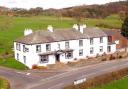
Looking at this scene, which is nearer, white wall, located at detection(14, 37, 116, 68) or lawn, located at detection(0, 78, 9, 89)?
lawn, located at detection(0, 78, 9, 89)

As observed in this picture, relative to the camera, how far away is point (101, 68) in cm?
6538

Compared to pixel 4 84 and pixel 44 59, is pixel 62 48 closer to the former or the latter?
pixel 44 59

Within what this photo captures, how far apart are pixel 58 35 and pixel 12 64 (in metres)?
11.5

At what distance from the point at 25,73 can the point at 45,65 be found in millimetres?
6476

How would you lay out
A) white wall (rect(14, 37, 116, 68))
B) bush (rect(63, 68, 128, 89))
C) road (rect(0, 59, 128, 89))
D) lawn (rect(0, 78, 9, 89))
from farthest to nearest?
1. white wall (rect(14, 37, 116, 68))
2. road (rect(0, 59, 128, 89))
3. lawn (rect(0, 78, 9, 89))
4. bush (rect(63, 68, 128, 89))

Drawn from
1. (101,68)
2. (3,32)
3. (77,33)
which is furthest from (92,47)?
(3,32)

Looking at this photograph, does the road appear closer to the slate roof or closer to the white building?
the white building

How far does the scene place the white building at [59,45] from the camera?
226 feet

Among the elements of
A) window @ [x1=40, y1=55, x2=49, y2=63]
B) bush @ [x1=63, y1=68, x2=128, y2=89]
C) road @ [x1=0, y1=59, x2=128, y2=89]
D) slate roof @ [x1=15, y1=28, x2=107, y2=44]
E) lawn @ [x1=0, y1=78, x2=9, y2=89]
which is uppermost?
slate roof @ [x1=15, y1=28, x2=107, y2=44]

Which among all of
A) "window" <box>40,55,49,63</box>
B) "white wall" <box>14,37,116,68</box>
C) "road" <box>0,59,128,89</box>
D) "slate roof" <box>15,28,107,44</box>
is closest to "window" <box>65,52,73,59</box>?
"white wall" <box>14,37,116,68</box>

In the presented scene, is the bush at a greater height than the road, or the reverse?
the bush

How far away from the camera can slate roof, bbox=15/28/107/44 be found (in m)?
69.8

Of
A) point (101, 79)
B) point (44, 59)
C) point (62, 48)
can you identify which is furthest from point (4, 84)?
point (62, 48)

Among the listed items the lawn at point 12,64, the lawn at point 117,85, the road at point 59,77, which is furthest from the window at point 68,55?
the lawn at point 117,85
